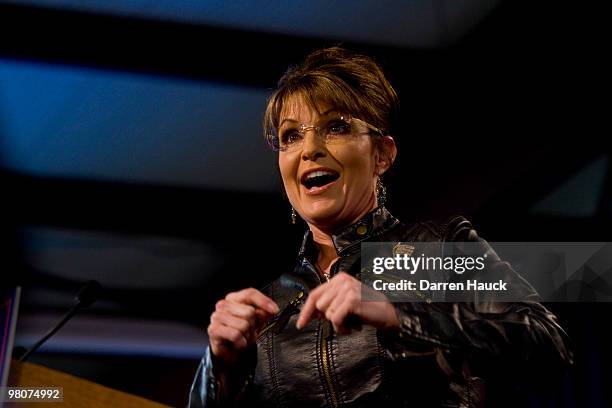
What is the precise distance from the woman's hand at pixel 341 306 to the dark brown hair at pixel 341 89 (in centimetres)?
46

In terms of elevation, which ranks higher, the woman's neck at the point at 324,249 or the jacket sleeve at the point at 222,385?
the woman's neck at the point at 324,249

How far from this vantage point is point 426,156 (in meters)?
2.21

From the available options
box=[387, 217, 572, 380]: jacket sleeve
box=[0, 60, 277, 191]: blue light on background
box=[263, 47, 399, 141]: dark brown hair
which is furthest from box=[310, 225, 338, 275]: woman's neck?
box=[0, 60, 277, 191]: blue light on background

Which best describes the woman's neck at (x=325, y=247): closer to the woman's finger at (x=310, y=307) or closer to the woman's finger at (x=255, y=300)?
the woman's finger at (x=255, y=300)

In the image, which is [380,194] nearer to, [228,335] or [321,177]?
[321,177]

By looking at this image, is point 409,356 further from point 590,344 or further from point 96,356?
point 96,356

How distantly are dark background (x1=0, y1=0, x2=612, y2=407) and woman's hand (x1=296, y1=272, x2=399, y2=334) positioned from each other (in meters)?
1.15

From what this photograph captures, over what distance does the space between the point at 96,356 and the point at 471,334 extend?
2.62 m

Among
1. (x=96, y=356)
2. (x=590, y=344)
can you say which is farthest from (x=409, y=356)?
(x=96, y=356)

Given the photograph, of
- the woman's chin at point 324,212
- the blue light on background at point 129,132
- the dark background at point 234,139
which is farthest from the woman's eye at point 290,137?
the blue light on background at point 129,132

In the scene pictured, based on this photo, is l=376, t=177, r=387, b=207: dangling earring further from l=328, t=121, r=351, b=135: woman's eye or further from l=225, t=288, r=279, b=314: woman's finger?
l=225, t=288, r=279, b=314: woman's finger

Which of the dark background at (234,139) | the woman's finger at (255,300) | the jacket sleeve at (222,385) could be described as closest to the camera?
the woman's finger at (255,300)

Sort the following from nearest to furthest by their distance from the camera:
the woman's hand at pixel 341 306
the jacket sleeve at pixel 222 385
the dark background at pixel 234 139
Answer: the woman's hand at pixel 341 306 → the jacket sleeve at pixel 222 385 → the dark background at pixel 234 139

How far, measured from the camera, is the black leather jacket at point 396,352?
3.24ft
